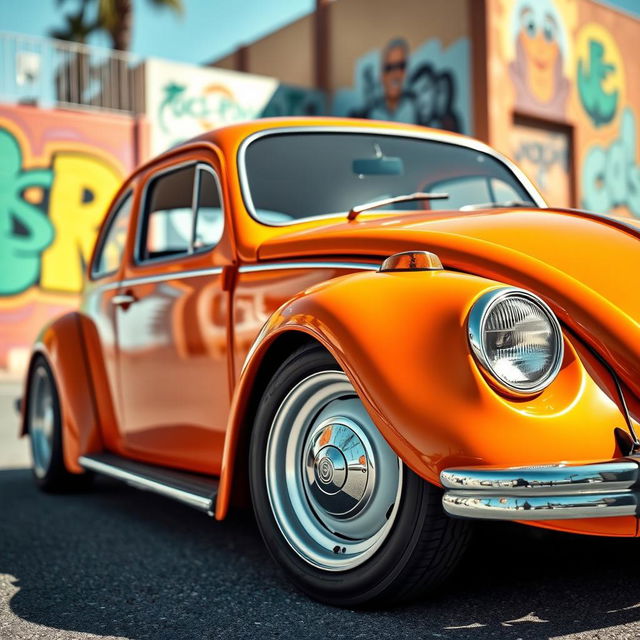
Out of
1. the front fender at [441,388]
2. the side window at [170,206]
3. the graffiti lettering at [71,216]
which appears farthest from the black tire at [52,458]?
the graffiti lettering at [71,216]

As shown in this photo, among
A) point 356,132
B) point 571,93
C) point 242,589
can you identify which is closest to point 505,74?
point 571,93

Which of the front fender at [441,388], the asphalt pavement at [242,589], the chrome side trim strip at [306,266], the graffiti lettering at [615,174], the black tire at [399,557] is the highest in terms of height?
the graffiti lettering at [615,174]

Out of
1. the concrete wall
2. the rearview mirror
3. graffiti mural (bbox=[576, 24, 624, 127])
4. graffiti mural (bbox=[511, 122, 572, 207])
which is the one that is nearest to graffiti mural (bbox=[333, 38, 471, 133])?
graffiti mural (bbox=[511, 122, 572, 207])

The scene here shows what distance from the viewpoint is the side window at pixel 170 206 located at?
3.84 meters

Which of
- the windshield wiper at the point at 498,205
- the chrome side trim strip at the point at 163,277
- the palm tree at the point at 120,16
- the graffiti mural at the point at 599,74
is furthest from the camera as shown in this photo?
the graffiti mural at the point at 599,74

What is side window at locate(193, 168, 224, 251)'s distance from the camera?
3564 millimetres

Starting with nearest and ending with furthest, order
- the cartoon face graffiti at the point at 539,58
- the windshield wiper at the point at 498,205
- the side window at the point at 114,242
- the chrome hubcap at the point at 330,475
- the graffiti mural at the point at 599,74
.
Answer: the chrome hubcap at the point at 330,475
the windshield wiper at the point at 498,205
the side window at the point at 114,242
the cartoon face graffiti at the point at 539,58
the graffiti mural at the point at 599,74

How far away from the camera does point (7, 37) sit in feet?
48.5

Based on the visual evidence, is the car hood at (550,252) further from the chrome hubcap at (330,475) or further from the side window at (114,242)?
the side window at (114,242)

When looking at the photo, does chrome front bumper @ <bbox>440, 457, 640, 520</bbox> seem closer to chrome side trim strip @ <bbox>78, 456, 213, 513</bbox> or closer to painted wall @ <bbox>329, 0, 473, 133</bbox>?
chrome side trim strip @ <bbox>78, 456, 213, 513</bbox>

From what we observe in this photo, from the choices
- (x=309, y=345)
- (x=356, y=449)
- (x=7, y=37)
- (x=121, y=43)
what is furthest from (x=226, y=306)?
(x=121, y=43)

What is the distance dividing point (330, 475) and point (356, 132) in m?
1.74

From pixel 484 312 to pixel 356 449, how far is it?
0.57 metres

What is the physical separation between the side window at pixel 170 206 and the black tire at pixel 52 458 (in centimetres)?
95
